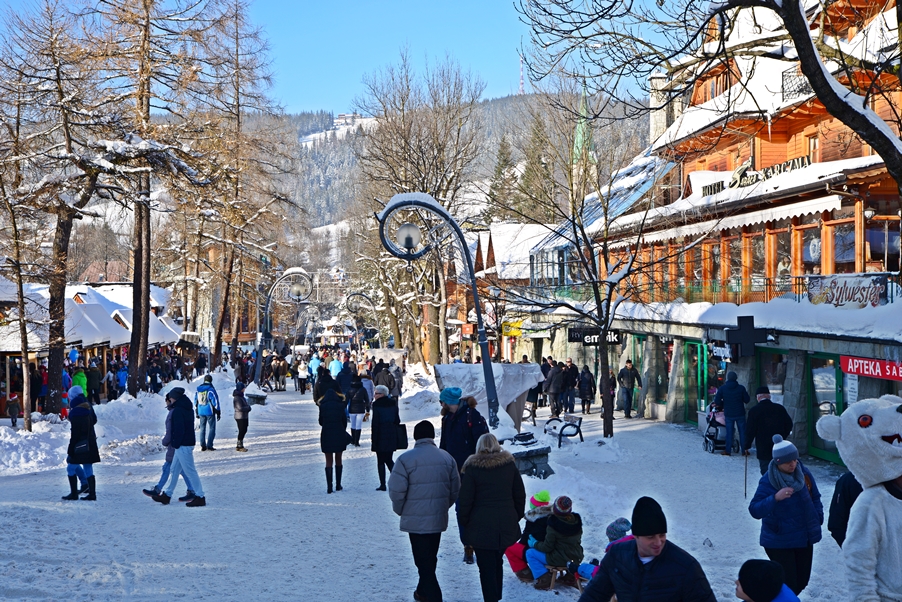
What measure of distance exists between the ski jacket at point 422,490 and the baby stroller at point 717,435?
12030 mm

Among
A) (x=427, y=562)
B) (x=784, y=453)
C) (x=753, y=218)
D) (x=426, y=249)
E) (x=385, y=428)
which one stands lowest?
(x=427, y=562)

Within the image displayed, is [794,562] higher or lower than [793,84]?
lower

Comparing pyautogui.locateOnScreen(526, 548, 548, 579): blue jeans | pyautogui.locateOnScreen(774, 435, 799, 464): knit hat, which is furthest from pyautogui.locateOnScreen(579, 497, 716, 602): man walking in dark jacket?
pyautogui.locateOnScreen(526, 548, 548, 579): blue jeans

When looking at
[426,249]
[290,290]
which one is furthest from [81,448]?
[290,290]

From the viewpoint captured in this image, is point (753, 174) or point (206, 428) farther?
point (753, 174)

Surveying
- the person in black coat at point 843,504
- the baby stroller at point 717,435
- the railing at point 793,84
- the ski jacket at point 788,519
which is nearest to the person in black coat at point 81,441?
the ski jacket at point 788,519

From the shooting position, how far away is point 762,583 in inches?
163

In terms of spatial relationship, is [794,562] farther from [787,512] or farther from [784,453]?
[784,453]

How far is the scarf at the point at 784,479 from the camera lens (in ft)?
23.2

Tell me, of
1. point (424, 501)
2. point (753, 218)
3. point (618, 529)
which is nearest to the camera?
point (618, 529)

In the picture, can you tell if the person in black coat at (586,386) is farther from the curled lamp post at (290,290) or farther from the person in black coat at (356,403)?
the curled lamp post at (290,290)

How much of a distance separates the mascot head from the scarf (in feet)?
7.76

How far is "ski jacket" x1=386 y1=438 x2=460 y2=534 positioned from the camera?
7.92 meters

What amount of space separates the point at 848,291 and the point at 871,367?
159 centimetres
